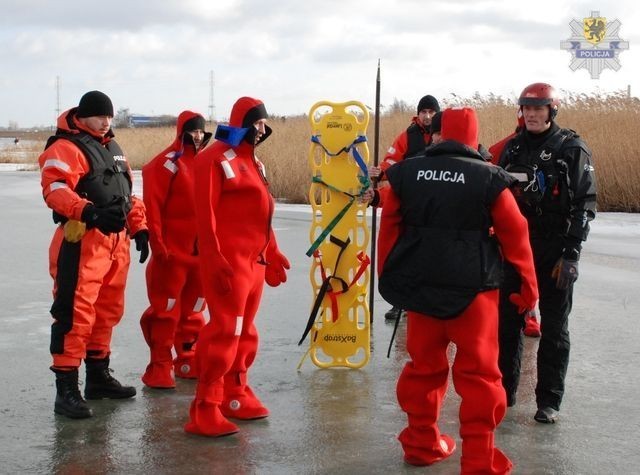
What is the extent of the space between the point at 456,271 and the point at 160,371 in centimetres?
246

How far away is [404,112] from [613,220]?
29.2ft

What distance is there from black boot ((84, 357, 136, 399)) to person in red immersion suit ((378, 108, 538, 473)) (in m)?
2.03

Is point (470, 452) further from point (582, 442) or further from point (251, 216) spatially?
point (251, 216)

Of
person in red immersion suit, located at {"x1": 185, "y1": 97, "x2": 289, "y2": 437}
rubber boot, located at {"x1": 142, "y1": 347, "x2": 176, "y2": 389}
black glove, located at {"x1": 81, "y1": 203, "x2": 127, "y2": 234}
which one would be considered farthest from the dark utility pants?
black glove, located at {"x1": 81, "y1": 203, "x2": 127, "y2": 234}

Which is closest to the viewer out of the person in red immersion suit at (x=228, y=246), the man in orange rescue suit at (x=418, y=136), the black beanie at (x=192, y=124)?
the person in red immersion suit at (x=228, y=246)

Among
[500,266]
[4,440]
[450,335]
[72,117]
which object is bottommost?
[4,440]

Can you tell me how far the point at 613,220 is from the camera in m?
15.2

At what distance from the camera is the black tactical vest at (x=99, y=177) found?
5555 mm

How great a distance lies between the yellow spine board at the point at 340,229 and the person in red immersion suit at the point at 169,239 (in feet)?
2.94

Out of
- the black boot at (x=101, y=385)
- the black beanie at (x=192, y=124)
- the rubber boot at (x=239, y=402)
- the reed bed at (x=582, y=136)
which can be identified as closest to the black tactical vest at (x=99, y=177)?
the black beanie at (x=192, y=124)

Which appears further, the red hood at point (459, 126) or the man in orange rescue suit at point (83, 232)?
the man in orange rescue suit at point (83, 232)

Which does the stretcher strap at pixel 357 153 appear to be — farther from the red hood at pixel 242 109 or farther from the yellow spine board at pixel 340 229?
the red hood at pixel 242 109

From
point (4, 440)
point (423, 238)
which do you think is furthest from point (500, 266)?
point (4, 440)

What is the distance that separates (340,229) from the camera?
6.66m
